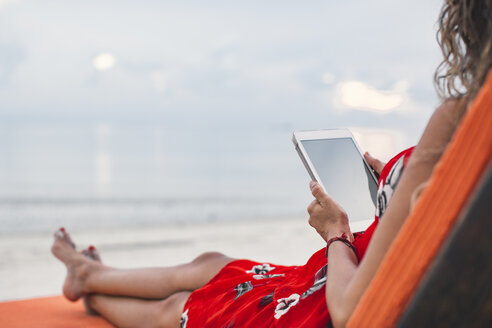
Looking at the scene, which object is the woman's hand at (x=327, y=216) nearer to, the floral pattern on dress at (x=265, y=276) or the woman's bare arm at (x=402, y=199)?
the woman's bare arm at (x=402, y=199)

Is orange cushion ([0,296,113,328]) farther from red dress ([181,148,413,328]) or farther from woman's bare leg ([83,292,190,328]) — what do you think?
red dress ([181,148,413,328])

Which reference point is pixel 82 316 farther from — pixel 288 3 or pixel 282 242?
pixel 288 3

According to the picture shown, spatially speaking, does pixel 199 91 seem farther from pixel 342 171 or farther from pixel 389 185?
pixel 389 185

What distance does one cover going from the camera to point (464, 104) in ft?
2.47

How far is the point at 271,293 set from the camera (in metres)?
1.18

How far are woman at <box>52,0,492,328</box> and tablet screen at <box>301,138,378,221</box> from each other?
0.17ft

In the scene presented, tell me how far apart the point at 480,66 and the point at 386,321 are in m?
0.37

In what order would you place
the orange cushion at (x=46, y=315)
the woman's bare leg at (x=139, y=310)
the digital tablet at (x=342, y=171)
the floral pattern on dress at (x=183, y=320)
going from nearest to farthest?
the digital tablet at (x=342, y=171) < the floral pattern on dress at (x=183, y=320) < the woman's bare leg at (x=139, y=310) < the orange cushion at (x=46, y=315)

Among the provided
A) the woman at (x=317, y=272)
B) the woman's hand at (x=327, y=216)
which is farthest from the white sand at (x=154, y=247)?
the woman's hand at (x=327, y=216)

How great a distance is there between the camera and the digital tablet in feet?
4.08

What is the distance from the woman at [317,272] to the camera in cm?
77

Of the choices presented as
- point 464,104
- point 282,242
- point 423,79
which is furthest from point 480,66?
point 423,79

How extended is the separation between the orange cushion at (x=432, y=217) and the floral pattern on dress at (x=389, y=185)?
238 millimetres

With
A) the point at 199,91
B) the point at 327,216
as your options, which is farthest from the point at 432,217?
the point at 199,91
